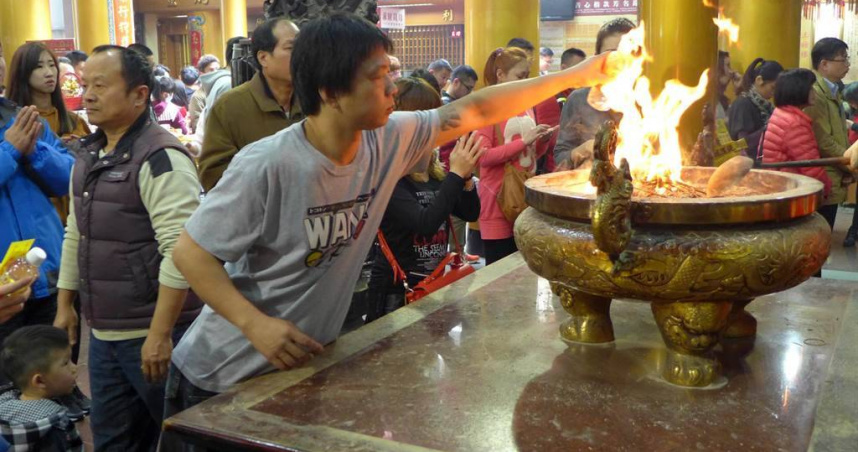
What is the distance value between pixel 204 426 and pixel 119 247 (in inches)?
43.8

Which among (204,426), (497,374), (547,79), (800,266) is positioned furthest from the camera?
(547,79)

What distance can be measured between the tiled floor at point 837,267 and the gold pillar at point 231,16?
34.0ft

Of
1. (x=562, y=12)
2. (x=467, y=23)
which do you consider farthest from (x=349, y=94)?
(x=562, y=12)

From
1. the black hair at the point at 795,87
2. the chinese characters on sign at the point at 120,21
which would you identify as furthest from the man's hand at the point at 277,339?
the chinese characters on sign at the point at 120,21

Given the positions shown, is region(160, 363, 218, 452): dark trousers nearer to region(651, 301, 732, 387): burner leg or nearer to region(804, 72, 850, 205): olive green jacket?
region(651, 301, 732, 387): burner leg

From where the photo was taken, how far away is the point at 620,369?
1.94m

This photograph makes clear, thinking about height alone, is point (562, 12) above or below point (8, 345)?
above

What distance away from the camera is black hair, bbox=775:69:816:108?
17.4 ft

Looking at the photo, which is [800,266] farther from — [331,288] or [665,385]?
[331,288]

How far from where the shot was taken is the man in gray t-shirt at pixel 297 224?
179cm

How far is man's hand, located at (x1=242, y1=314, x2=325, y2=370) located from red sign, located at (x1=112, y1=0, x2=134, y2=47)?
13.4 m

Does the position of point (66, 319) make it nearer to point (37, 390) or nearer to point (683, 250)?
point (37, 390)

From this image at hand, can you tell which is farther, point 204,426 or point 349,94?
point 349,94

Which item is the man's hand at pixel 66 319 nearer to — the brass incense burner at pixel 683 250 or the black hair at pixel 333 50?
the black hair at pixel 333 50
